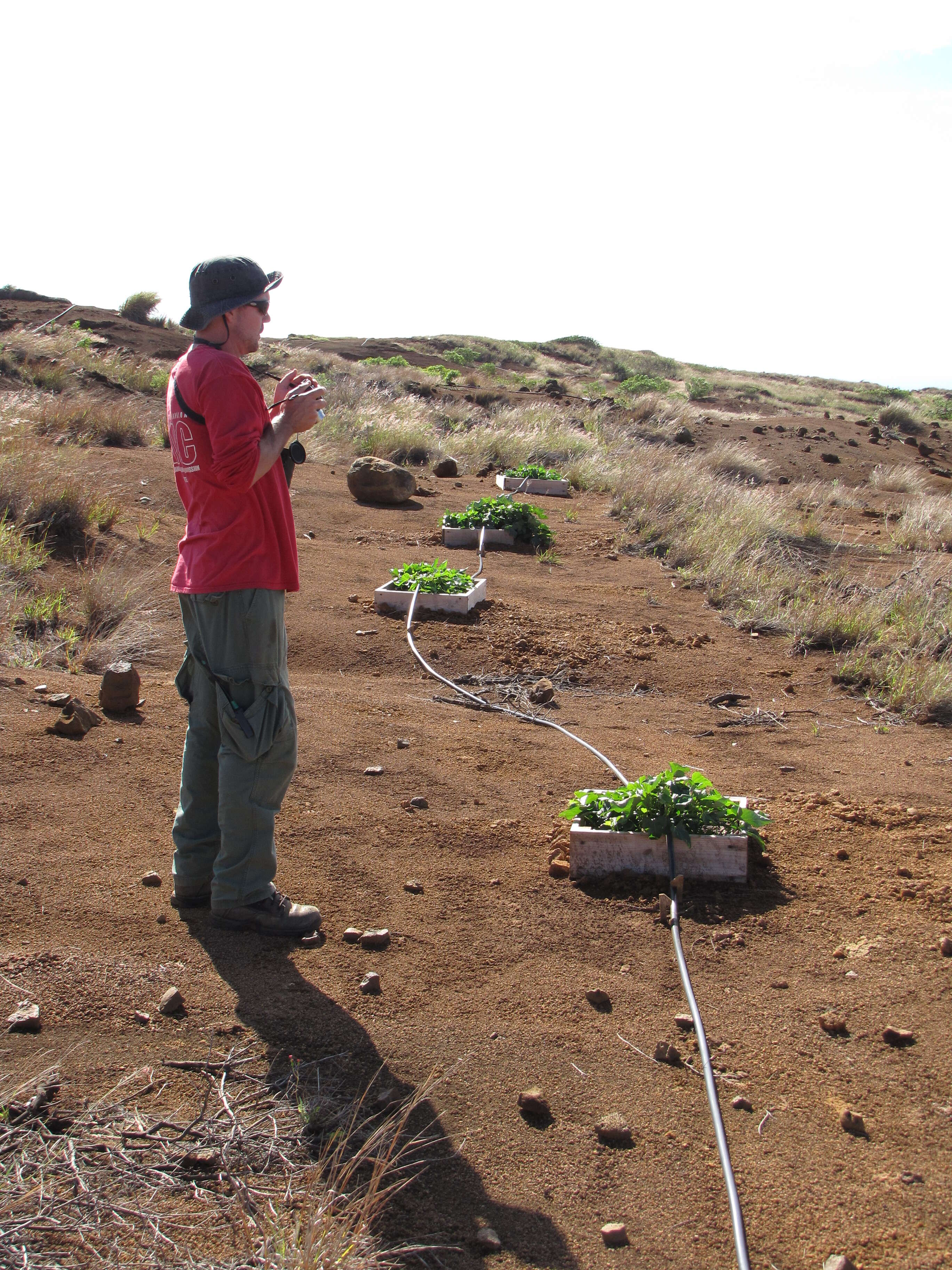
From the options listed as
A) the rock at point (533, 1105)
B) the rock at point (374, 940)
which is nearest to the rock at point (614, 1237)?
the rock at point (533, 1105)

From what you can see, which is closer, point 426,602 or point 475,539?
point 426,602

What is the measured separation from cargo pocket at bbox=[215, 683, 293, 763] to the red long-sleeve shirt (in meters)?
0.32

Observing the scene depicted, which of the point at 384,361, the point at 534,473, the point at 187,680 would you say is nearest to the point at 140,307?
the point at 384,361

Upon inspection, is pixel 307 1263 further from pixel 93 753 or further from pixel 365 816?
pixel 93 753

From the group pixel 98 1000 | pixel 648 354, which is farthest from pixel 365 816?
pixel 648 354

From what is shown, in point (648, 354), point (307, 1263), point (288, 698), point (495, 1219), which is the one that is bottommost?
point (495, 1219)

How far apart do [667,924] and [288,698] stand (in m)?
1.53

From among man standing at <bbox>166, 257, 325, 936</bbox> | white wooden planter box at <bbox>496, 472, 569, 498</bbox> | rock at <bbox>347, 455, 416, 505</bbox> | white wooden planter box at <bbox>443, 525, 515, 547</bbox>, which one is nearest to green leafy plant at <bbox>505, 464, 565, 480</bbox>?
white wooden planter box at <bbox>496, 472, 569, 498</bbox>

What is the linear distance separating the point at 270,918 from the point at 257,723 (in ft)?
2.22

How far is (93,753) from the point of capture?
4.59 metres

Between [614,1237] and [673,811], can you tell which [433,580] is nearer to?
[673,811]

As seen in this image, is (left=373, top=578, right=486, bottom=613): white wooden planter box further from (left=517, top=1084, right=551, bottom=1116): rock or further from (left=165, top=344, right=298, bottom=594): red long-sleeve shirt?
(left=517, top=1084, right=551, bottom=1116): rock

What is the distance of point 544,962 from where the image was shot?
330 centimetres

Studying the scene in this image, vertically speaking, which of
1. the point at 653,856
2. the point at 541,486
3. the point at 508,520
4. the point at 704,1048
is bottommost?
the point at 704,1048
